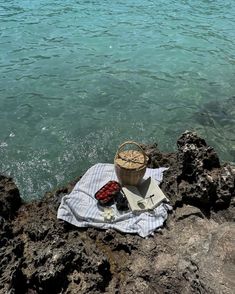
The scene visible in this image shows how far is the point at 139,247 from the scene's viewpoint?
716 cm

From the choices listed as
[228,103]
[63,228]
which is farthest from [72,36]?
[63,228]

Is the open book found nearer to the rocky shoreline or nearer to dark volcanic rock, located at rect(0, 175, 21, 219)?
the rocky shoreline

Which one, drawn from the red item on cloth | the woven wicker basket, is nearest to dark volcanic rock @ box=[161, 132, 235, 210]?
the woven wicker basket

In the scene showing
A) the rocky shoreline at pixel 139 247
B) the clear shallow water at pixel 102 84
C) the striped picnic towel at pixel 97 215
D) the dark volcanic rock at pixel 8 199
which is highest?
the rocky shoreline at pixel 139 247

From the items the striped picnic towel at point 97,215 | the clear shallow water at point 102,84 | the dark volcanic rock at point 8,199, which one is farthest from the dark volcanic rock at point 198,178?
the dark volcanic rock at point 8,199

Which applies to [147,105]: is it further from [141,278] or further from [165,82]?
[141,278]

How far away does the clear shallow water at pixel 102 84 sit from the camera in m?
11.7

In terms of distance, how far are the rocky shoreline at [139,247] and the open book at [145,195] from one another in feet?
0.99

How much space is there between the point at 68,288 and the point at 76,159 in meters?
5.36

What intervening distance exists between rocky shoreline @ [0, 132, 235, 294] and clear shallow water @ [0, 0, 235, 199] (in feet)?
9.15

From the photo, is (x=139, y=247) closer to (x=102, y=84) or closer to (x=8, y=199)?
(x=8, y=199)

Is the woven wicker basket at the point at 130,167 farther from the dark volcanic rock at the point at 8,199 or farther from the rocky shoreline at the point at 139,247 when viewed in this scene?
the dark volcanic rock at the point at 8,199

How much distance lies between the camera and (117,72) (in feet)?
54.0

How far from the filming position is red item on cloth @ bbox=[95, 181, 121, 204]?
8.25 meters
